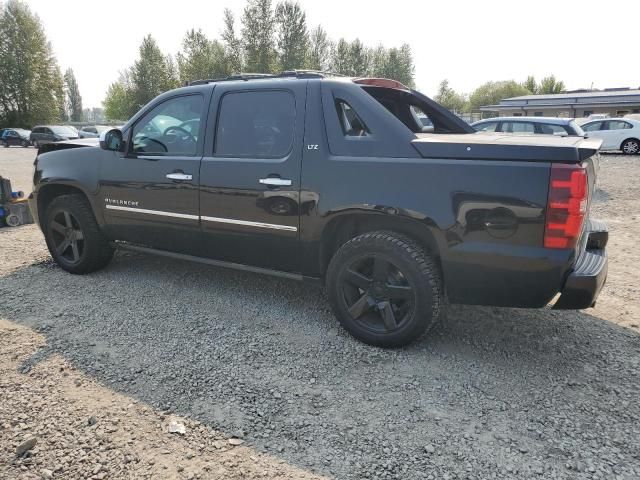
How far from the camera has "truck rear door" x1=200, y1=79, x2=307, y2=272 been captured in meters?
3.49

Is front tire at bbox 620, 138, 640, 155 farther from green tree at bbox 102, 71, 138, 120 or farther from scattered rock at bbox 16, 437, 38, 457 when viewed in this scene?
green tree at bbox 102, 71, 138, 120

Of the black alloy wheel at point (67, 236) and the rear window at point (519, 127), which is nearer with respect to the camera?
the black alloy wheel at point (67, 236)

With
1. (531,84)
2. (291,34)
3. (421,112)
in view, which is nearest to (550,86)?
(531,84)

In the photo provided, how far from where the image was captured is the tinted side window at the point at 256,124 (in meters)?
3.56

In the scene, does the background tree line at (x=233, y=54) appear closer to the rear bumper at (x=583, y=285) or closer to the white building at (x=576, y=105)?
the white building at (x=576, y=105)

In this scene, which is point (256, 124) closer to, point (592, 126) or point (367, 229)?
point (367, 229)

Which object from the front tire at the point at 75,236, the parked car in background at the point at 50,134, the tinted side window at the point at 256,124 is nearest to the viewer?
the tinted side window at the point at 256,124

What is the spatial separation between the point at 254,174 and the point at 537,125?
10.4 meters

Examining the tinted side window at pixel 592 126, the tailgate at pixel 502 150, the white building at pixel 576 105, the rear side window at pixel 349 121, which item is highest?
the white building at pixel 576 105

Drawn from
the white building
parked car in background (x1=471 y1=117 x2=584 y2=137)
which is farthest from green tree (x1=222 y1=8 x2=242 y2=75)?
parked car in background (x1=471 y1=117 x2=584 y2=137)

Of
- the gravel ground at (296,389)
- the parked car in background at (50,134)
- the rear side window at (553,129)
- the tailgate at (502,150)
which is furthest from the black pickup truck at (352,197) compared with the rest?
the parked car in background at (50,134)

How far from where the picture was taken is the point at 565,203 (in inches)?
104

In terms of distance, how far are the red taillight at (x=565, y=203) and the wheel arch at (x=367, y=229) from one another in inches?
27.1

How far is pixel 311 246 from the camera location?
3477 mm
